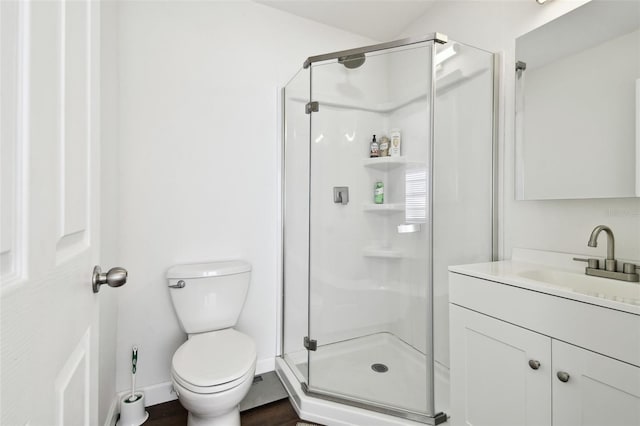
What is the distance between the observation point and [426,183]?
1595 mm

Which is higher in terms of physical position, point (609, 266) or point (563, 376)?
point (609, 266)

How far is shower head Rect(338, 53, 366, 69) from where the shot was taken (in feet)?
5.74

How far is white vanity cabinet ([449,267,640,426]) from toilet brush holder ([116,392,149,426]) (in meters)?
1.50

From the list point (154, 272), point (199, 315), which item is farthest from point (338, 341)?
point (154, 272)

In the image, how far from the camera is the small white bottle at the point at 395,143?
1.82 m

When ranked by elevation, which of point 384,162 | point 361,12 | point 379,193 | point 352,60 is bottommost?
point 379,193

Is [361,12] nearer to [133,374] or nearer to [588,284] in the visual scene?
[588,284]

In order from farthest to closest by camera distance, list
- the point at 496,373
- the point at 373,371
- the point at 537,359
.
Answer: the point at 373,371 → the point at 496,373 → the point at 537,359

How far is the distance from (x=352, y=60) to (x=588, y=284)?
155 centimetres

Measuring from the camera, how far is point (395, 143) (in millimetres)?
1837

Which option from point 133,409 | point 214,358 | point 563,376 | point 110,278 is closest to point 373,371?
point 214,358

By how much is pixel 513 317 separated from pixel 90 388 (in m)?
1.22

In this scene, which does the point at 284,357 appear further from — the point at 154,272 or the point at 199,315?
the point at 154,272

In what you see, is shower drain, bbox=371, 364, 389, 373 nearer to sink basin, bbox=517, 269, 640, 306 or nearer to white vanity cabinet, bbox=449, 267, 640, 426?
white vanity cabinet, bbox=449, 267, 640, 426
